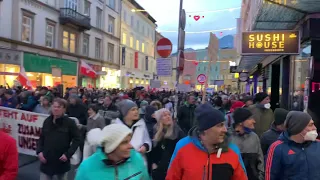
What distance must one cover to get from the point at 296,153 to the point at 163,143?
205 centimetres

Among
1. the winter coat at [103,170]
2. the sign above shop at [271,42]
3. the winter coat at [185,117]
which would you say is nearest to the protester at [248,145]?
the winter coat at [103,170]

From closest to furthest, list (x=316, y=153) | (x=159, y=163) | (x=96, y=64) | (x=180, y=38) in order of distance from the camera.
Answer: (x=316, y=153) → (x=159, y=163) → (x=180, y=38) → (x=96, y=64)

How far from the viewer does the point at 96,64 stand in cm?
3844

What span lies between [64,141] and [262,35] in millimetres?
7522

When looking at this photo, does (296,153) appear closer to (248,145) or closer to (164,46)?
(248,145)

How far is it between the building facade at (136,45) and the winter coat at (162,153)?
40.9 m

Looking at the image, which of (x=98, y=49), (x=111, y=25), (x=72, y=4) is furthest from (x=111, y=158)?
(x=111, y=25)

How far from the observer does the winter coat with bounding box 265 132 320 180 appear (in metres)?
3.37

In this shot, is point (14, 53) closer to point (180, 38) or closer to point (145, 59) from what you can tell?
point (180, 38)

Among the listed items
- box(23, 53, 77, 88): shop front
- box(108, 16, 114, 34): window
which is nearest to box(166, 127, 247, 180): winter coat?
box(23, 53, 77, 88): shop front

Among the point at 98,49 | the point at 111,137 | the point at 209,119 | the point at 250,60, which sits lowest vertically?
the point at 111,137

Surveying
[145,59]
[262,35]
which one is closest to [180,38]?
[262,35]

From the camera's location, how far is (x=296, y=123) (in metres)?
3.49

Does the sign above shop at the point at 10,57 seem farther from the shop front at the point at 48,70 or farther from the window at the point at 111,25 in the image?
the window at the point at 111,25
